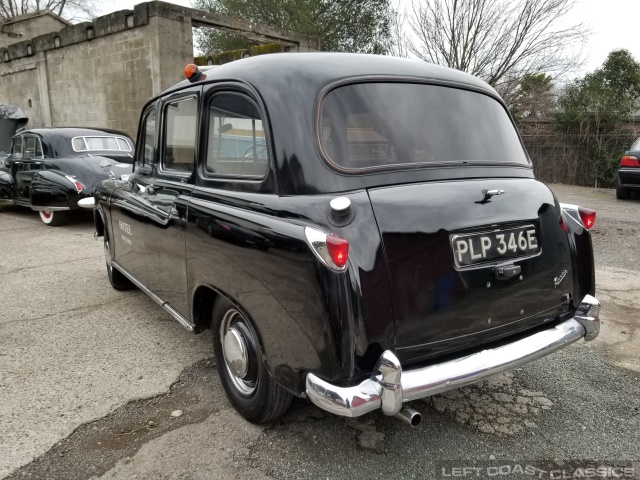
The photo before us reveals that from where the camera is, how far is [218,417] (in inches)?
103

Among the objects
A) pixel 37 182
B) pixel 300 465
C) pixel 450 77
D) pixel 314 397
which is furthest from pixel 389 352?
pixel 37 182

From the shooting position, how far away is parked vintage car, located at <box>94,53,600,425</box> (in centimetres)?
194

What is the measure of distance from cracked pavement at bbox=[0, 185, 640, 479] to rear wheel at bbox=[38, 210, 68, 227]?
181 inches

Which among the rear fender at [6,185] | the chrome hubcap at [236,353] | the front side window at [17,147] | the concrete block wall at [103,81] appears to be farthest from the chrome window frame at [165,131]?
the concrete block wall at [103,81]

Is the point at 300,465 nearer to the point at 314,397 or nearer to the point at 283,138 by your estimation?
the point at 314,397

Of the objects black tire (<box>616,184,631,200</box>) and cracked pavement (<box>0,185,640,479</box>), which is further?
black tire (<box>616,184,631,200</box>)

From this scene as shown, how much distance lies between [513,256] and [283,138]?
4.06 feet

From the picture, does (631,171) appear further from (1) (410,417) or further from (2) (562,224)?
(1) (410,417)

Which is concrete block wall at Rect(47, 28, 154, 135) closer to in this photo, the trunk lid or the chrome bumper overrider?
the trunk lid

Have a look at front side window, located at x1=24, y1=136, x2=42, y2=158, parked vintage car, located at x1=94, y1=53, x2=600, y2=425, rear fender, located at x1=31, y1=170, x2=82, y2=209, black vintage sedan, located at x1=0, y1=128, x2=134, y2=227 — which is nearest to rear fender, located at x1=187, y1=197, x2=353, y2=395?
parked vintage car, located at x1=94, y1=53, x2=600, y2=425

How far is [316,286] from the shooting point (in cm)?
192

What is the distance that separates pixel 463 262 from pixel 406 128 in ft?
2.51

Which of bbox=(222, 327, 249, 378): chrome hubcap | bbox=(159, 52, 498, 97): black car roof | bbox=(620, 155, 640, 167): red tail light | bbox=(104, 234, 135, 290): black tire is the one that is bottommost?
bbox=(104, 234, 135, 290): black tire

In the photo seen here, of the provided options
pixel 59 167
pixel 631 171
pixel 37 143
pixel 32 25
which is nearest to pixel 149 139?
pixel 59 167
